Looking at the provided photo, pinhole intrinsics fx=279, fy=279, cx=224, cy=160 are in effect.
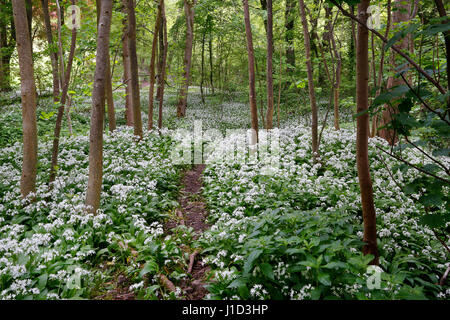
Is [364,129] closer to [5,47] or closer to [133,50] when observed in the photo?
[133,50]

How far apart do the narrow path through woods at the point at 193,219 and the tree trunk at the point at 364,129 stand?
2195mm

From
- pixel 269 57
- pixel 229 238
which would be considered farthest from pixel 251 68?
pixel 229 238

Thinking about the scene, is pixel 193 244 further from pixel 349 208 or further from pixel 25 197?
pixel 25 197

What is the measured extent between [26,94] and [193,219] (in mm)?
4437

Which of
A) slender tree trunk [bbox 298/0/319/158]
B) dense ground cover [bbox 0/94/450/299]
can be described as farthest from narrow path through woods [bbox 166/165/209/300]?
slender tree trunk [bbox 298/0/319/158]

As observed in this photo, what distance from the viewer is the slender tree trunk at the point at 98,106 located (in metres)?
5.14

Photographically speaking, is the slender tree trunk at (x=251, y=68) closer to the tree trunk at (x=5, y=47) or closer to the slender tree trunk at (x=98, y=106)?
the slender tree trunk at (x=98, y=106)

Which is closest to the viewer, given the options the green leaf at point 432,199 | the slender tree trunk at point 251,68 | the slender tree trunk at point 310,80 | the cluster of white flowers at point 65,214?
the green leaf at point 432,199

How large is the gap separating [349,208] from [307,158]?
11.9 ft

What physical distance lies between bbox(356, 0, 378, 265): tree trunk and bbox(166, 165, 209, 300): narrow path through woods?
2195 millimetres

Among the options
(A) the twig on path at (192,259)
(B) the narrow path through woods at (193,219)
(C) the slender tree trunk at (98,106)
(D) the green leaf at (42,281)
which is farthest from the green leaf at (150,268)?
(C) the slender tree trunk at (98,106)

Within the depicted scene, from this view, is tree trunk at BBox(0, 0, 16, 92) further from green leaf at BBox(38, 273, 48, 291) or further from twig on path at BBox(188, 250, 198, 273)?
twig on path at BBox(188, 250, 198, 273)
